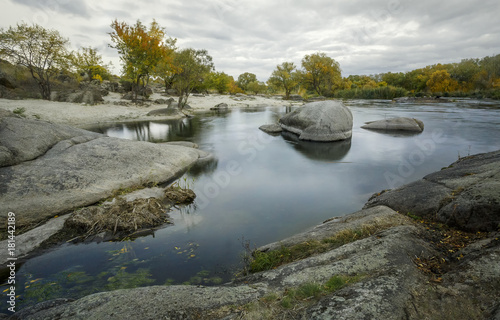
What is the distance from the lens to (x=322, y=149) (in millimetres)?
15609

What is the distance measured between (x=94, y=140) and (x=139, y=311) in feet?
29.6

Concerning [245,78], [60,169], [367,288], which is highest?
[245,78]

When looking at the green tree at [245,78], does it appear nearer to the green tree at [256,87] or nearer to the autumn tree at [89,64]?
the green tree at [256,87]

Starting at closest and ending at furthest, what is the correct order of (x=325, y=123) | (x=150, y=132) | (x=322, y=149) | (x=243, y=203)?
(x=243, y=203) → (x=322, y=149) → (x=325, y=123) → (x=150, y=132)

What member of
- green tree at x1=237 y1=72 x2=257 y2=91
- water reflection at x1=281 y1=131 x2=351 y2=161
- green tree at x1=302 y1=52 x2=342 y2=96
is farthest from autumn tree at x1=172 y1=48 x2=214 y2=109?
green tree at x1=237 y1=72 x2=257 y2=91

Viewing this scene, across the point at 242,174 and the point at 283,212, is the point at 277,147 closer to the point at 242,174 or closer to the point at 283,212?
the point at 242,174

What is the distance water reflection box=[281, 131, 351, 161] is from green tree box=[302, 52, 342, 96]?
62.2 m

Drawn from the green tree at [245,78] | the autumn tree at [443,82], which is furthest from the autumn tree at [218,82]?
the autumn tree at [443,82]

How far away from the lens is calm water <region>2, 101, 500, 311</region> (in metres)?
4.71

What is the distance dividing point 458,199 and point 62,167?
10335 millimetres

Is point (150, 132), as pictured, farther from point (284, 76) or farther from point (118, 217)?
point (284, 76)

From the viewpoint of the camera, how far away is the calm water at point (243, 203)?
471cm

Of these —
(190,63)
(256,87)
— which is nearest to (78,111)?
(190,63)

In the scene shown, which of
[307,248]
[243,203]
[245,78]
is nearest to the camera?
[307,248]
